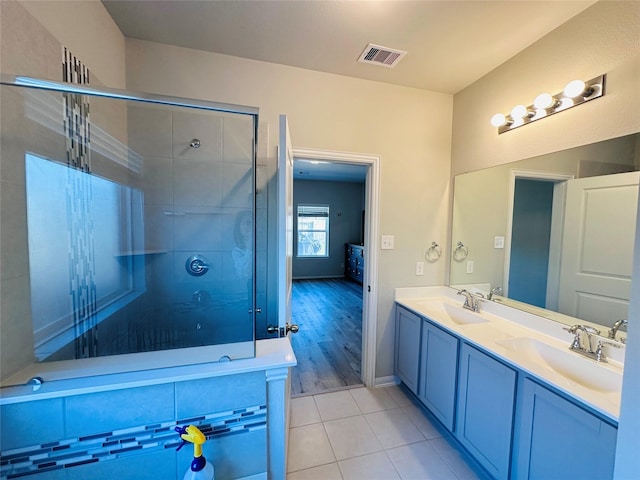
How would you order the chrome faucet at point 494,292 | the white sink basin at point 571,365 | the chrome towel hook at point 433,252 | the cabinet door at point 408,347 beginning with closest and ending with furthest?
the white sink basin at point 571,365 → the chrome faucet at point 494,292 → the cabinet door at point 408,347 → the chrome towel hook at point 433,252

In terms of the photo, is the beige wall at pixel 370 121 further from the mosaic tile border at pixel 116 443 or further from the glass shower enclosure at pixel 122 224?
the mosaic tile border at pixel 116 443

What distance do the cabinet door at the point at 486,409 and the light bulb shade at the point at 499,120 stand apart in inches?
62.8

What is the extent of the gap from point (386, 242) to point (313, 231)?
476 cm

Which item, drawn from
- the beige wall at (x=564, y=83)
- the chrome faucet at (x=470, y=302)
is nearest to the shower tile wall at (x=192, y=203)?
the chrome faucet at (x=470, y=302)

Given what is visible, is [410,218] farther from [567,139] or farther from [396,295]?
[567,139]

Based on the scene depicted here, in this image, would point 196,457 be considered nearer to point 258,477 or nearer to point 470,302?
point 258,477

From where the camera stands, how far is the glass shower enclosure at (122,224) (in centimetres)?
96

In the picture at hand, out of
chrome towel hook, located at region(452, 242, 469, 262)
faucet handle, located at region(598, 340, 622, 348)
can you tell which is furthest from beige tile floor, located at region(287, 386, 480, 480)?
chrome towel hook, located at region(452, 242, 469, 262)

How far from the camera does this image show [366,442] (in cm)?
178

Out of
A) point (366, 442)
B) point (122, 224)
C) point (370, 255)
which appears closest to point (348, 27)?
point (370, 255)

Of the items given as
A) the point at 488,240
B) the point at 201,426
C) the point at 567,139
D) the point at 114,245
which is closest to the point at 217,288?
the point at 114,245

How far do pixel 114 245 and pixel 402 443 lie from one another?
228 centimetres

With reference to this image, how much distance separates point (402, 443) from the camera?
1772 millimetres

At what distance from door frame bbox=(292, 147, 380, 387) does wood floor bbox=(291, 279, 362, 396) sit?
10.2 inches
